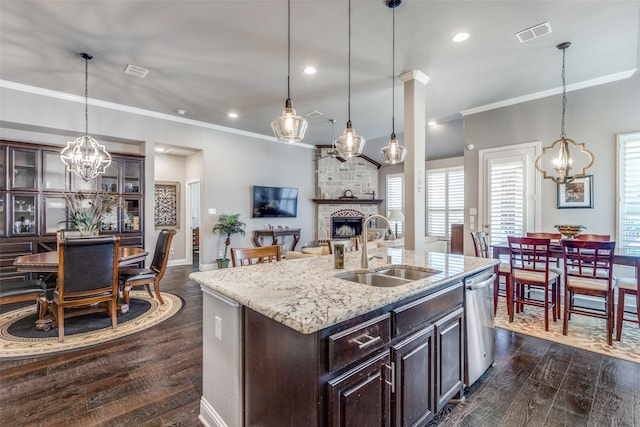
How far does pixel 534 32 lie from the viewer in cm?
313

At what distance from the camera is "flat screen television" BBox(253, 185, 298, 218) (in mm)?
7164

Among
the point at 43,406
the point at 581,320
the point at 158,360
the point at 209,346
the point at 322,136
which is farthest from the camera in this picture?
the point at 322,136

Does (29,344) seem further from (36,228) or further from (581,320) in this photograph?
(581,320)

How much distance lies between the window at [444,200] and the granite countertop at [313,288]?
531 centimetres

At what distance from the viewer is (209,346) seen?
A: 1.76 meters

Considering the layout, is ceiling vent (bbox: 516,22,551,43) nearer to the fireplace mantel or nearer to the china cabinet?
the fireplace mantel

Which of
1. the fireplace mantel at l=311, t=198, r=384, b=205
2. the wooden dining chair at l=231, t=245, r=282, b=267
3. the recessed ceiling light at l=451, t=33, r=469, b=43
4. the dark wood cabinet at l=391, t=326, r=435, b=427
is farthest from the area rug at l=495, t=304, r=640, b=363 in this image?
the fireplace mantel at l=311, t=198, r=384, b=205

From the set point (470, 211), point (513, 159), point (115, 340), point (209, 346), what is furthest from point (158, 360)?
point (513, 159)

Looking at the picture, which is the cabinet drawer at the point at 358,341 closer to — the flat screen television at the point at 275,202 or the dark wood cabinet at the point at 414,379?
the dark wood cabinet at the point at 414,379

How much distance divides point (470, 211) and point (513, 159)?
3.64ft

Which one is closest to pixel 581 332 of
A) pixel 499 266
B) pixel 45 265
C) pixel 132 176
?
pixel 499 266

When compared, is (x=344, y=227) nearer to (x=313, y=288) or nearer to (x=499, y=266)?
(x=499, y=266)

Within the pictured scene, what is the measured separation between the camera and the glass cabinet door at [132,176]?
5.44 meters

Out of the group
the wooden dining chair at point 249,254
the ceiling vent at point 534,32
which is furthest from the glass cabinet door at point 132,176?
the ceiling vent at point 534,32
